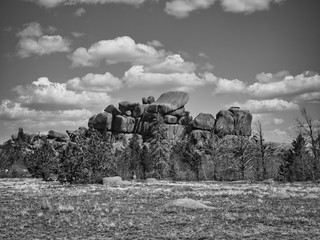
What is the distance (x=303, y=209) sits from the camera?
16.3 meters

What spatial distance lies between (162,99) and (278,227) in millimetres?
108492

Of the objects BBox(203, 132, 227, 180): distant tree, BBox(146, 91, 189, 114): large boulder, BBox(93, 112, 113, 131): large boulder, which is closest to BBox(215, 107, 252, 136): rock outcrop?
BBox(146, 91, 189, 114): large boulder

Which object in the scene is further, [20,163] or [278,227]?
[20,163]

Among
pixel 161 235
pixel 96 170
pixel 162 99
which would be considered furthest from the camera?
pixel 162 99

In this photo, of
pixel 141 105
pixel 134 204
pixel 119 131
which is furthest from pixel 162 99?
pixel 134 204

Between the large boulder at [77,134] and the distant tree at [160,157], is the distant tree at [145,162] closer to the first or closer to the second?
the distant tree at [160,157]

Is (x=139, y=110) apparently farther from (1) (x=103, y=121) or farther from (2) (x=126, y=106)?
(1) (x=103, y=121)

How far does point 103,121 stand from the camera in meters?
122

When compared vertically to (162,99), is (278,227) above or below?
below

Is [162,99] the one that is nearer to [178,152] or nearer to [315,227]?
[178,152]

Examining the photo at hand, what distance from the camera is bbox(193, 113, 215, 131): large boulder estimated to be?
106375 mm

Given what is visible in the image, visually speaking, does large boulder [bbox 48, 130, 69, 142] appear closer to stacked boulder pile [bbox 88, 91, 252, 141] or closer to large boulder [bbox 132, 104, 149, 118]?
stacked boulder pile [bbox 88, 91, 252, 141]

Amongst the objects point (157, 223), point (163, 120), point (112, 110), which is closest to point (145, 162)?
point (163, 120)

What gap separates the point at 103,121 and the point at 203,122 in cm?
3593
